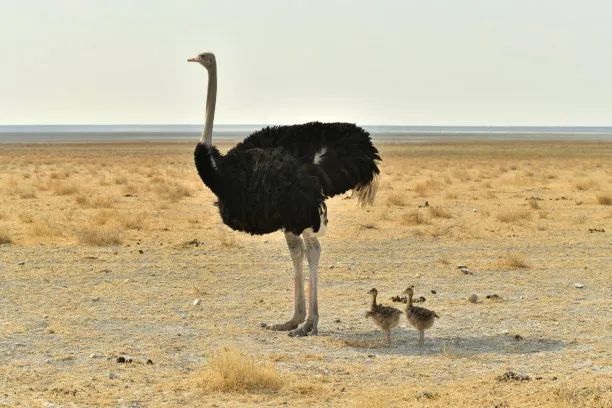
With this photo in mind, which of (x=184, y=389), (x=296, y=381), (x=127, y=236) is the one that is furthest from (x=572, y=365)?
(x=127, y=236)

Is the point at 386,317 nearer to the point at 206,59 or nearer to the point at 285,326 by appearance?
the point at 285,326

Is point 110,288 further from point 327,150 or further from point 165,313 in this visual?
point 327,150

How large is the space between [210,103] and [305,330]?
2.76 m

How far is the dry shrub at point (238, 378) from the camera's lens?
7925 millimetres

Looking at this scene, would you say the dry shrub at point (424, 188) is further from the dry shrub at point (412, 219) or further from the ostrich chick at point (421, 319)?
the ostrich chick at point (421, 319)

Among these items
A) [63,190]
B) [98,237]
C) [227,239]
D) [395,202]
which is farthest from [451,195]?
[98,237]

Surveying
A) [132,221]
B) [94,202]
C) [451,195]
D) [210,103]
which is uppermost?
[210,103]

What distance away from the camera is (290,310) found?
466 inches

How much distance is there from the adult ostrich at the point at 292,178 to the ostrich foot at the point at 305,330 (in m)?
0.01

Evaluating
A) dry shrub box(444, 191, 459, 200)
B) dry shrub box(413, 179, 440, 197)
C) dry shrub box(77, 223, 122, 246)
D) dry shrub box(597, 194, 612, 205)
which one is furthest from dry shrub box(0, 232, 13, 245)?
dry shrub box(413, 179, 440, 197)

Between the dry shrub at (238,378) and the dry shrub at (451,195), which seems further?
the dry shrub at (451,195)

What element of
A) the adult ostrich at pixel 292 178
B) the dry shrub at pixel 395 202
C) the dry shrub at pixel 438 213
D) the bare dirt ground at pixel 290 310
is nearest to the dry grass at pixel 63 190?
the bare dirt ground at pixel 290 310

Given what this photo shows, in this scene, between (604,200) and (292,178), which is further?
(604,200)

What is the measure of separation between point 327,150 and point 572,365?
358 cm
